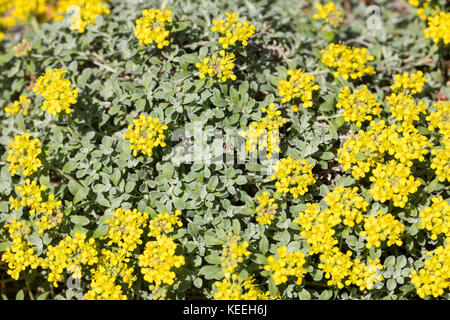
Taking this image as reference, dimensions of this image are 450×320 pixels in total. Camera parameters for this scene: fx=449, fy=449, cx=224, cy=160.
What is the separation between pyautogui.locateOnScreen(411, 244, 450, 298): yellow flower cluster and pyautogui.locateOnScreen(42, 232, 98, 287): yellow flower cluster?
2.22 metres

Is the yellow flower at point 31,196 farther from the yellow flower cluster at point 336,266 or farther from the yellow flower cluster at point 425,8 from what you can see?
the yellow flower cluster at point 425,8

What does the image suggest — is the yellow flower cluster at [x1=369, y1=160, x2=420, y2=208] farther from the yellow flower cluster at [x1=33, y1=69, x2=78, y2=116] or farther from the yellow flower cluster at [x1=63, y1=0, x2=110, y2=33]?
the yellow flower cluster at [x1=63, y1=0, x2=110, y2=33]

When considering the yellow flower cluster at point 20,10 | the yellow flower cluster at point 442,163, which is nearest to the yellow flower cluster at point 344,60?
the yellow flower cluster at point 442,163

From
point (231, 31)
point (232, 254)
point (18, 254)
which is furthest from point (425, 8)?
point (18, 254)

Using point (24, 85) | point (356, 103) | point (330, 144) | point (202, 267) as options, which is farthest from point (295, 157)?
point (24, 85)

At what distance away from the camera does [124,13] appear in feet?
13.8

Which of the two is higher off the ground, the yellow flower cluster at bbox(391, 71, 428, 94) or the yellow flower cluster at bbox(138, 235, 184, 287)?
the yellow flower cluster at bbox(391, 71, 428, 94)

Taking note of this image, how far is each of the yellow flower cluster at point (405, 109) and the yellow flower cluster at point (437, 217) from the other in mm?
627

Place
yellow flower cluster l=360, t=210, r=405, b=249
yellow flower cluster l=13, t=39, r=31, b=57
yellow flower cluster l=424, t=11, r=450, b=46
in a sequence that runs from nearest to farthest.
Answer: yellow flower cluster l=360, t=210, r=405, b=249
yellow flower cluster l=424, t=11, r=450, b=46
yellow flower cluster l=13, t=39, r=31, b=57

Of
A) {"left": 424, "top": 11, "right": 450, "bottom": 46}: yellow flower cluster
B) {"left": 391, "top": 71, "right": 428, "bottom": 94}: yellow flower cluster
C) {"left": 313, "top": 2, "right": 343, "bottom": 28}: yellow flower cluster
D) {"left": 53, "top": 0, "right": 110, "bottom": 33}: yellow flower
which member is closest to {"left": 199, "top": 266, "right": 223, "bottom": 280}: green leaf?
{"left": 391, "top": 71, "right": 428, "bottom": 94}: yellow flower cluster

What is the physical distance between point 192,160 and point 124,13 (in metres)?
1.77

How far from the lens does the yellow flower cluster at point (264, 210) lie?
3127 mm

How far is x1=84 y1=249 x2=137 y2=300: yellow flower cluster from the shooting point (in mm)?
3012

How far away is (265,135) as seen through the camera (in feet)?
10.6
